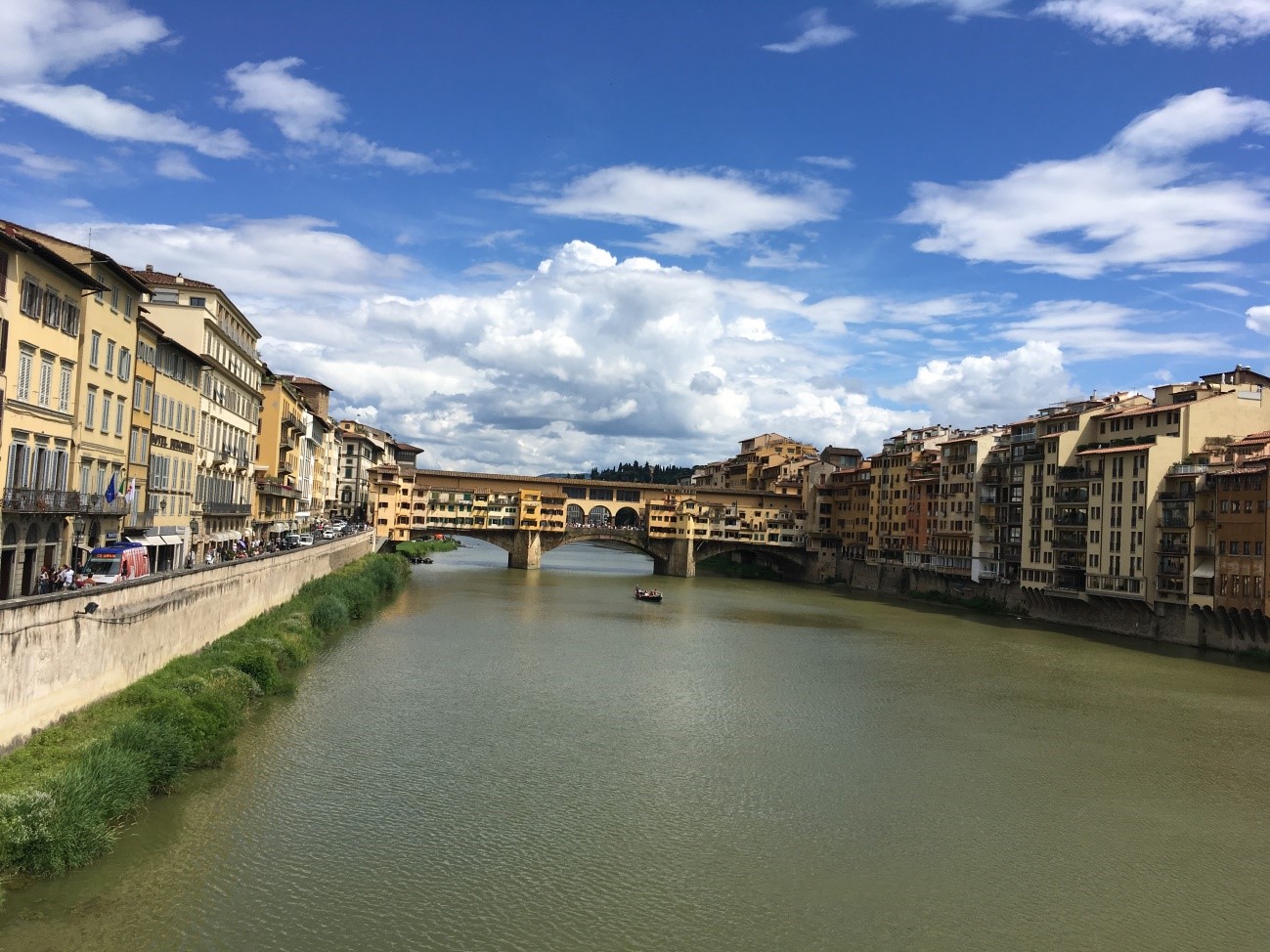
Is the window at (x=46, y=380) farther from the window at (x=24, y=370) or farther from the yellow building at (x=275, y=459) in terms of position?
the yellow building at (x=275, y=459)

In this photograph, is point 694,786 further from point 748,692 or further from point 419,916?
point 748,692

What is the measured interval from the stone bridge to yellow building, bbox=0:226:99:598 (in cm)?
5770

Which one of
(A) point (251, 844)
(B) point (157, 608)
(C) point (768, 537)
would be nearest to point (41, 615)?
(A) point (251, 844)

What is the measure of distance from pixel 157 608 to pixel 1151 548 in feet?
147

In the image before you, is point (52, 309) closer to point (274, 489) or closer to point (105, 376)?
point (105, 376)

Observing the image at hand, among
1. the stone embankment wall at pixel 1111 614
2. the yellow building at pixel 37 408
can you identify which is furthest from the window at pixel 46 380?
the stone embankment wall at pixel 1111 614

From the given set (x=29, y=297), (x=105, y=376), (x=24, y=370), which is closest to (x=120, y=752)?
(x=24, y=370)

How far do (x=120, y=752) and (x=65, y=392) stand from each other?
1357 cm

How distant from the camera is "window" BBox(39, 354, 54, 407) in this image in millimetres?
24781

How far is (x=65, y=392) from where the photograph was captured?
26312 mm

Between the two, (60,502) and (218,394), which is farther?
(218,394)

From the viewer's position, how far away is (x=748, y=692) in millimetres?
32531

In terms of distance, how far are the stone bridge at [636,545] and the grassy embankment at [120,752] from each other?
2216 inches

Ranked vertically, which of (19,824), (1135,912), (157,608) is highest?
(157,608)
